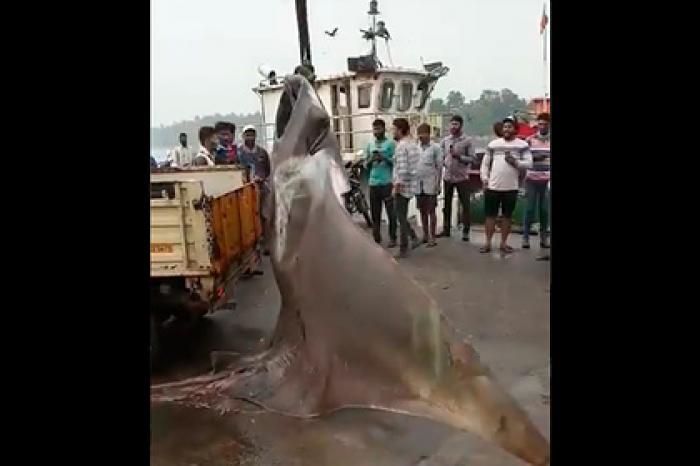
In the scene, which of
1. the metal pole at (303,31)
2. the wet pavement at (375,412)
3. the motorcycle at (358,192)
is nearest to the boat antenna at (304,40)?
the metal pole at (303,31)

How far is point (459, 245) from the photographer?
22.4 ft

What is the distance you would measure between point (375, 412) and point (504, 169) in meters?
3.11

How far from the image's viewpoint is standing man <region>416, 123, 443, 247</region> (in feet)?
20.8

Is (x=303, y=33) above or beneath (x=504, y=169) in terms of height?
above

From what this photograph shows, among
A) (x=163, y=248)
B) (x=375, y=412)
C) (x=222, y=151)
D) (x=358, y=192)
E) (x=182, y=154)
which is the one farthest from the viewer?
(x=182, y=154)

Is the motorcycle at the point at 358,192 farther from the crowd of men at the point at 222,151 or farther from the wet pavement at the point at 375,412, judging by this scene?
the crowd of men at the point at 222,151

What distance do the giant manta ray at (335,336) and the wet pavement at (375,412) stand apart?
108 millimetres

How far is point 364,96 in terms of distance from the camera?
10.5m

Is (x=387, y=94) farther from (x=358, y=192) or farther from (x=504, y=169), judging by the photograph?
(x=504, y=169)

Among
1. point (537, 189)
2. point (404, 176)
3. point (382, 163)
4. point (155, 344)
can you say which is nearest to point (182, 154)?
point (382, 163)

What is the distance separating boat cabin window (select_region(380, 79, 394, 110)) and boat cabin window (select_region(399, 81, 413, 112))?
0.20 metres
